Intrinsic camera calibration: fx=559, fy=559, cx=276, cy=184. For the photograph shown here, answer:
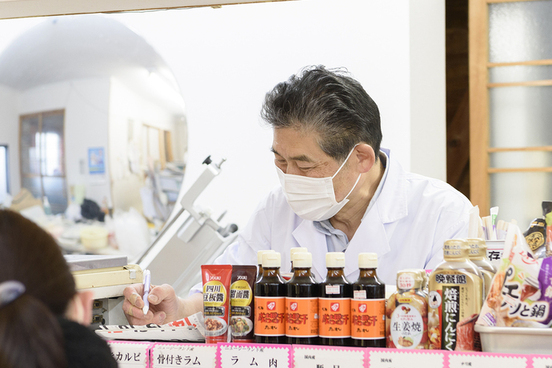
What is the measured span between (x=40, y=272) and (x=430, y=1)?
2802mm

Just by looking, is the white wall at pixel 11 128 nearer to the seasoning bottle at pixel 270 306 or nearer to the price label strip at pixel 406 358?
the seasoning bottle at pixel 270 306

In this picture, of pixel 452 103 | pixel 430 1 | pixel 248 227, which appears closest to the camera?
pixel 248 227

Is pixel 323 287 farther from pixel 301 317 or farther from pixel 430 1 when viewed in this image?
pixel 430 1

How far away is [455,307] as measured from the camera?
0.86 metres

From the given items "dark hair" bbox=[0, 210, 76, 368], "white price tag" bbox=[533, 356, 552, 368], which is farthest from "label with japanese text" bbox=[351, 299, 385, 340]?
"dark hair" bbox=[0, 210, 76, 368]

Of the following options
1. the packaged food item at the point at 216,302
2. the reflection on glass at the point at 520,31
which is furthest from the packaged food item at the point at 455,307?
the reflection on glass at the point at 520,31

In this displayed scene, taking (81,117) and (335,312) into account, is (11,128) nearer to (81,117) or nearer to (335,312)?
(81,117)

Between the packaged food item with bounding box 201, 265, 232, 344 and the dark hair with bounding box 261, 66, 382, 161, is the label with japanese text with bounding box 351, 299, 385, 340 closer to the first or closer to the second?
the packaged food item with bounding box 201, 265, 232, 344

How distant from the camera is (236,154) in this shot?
355 centimetres

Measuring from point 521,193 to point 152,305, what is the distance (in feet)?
7.52

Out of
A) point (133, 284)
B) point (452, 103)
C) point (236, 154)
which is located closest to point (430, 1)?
point (452, 103)

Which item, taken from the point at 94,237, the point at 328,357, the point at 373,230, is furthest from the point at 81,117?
the point at 328,357

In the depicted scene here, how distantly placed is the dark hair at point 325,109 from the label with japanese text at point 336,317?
68 cm

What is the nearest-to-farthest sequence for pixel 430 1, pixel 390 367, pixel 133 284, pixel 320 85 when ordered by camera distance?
pixel 390 367, pixel 133 284, pixel 320 85, pixel 430 1
